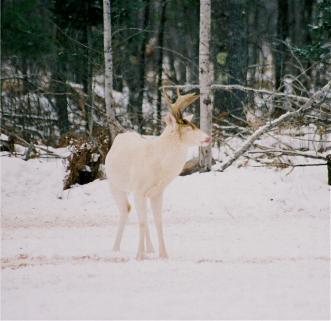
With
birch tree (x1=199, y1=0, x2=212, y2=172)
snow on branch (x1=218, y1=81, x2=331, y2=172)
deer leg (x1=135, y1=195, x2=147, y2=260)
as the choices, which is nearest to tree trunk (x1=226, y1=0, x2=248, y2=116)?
birch tree (x1=199, y1=0, x2=212, y2=172)

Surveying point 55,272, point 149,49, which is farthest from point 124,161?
point 149,49

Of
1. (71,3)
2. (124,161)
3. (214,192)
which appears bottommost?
(214,192)

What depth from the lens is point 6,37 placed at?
950 inches

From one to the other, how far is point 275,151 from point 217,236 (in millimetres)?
4157

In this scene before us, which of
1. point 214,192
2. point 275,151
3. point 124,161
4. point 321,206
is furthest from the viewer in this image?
point 275,151

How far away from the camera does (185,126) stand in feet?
23.0

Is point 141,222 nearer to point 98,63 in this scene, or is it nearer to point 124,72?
point 98,63

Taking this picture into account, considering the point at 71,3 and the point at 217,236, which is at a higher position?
the point at 71,3

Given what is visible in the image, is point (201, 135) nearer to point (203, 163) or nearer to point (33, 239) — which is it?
point (33, 239)

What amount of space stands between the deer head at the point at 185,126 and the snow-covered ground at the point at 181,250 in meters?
1.46

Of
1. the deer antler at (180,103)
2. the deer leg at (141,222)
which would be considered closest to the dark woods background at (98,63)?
the deer antler at (180,103)

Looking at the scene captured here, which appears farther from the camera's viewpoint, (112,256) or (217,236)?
(217,236)

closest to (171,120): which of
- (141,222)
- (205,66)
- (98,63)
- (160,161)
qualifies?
(160,161)

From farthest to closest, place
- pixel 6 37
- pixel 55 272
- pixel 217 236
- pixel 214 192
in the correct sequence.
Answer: pixel 6 37 → pixel 214 192 → pixel 217 236 → pixel 55 272
